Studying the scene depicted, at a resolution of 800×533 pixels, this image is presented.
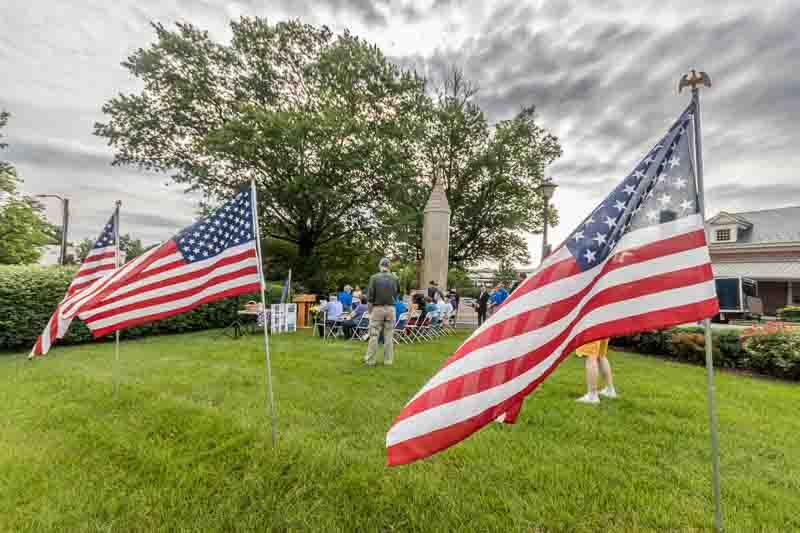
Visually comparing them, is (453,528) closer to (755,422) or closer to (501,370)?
(501,370)

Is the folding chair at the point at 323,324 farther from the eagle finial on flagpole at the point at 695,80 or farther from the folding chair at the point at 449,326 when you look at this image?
the eagle finial on flagpole at the point at 695,80

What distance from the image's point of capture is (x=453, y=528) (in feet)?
7.91

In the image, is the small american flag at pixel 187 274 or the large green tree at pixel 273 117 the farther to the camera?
the large green tree at pixel 273 117

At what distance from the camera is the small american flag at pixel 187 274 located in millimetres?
3840

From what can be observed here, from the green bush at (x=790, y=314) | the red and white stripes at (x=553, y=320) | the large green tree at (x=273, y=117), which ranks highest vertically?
the large green tree at (x=273, y=117)

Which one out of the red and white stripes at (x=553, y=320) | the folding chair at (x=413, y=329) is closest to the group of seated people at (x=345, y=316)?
the folding chair at (x=413, y=329)

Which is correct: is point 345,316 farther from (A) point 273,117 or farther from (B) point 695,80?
Result: (A) point 273,117

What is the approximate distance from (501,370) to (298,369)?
18.4 ft

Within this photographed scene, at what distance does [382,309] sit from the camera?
7.59 metres

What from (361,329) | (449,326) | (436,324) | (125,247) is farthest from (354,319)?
(125,247)

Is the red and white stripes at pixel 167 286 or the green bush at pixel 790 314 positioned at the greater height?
the red and white stripes at pixel 167 286

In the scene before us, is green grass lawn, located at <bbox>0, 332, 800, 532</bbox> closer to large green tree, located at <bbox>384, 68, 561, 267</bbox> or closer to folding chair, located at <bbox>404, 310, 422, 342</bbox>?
folding chair, located at <bbox>404, 310, 422, 342</bbox>

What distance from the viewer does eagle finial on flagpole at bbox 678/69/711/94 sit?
2321 mm

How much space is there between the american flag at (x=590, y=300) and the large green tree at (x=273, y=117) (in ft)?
59.9
